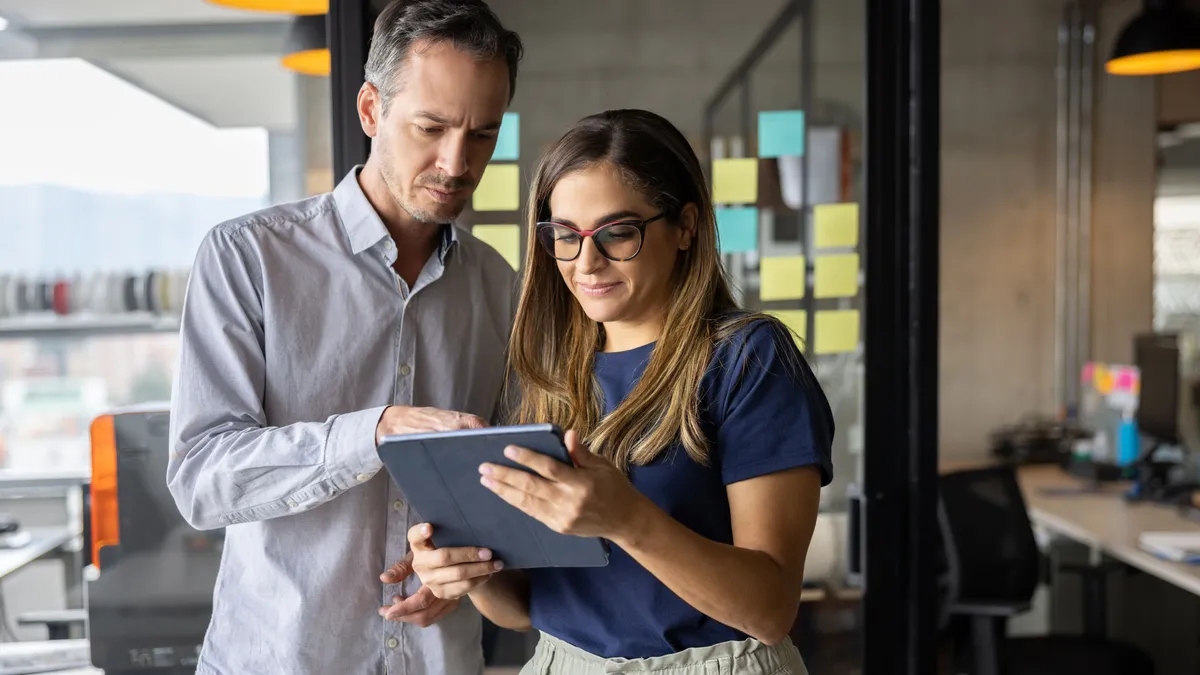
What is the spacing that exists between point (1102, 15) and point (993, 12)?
0.59 metres

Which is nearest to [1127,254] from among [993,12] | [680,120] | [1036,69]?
[1036,69]

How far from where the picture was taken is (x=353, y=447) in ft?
4.44

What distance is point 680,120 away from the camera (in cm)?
231

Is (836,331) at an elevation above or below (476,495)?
above

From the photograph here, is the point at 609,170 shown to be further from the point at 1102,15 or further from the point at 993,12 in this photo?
the point at 1102,15

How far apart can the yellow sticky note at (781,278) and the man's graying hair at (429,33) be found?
1.04 metres

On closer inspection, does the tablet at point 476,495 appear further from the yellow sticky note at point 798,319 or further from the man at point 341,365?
the yellow sticky note at point 798,319

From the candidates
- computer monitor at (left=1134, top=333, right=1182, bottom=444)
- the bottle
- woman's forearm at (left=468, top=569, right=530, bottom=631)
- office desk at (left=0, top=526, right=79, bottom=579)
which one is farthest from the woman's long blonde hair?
the bottle

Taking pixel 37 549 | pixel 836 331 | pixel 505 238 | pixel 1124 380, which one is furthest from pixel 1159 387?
pixel 37 549

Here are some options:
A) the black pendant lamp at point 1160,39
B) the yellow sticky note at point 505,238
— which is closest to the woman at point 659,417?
the yellow sticky note at point 505,238

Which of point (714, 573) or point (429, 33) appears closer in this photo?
point (714, 573)

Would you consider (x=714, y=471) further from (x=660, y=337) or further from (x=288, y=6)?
(x=288, y=6)

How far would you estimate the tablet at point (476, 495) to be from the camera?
109 centimetres

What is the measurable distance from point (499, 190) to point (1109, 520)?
2.80 metres
